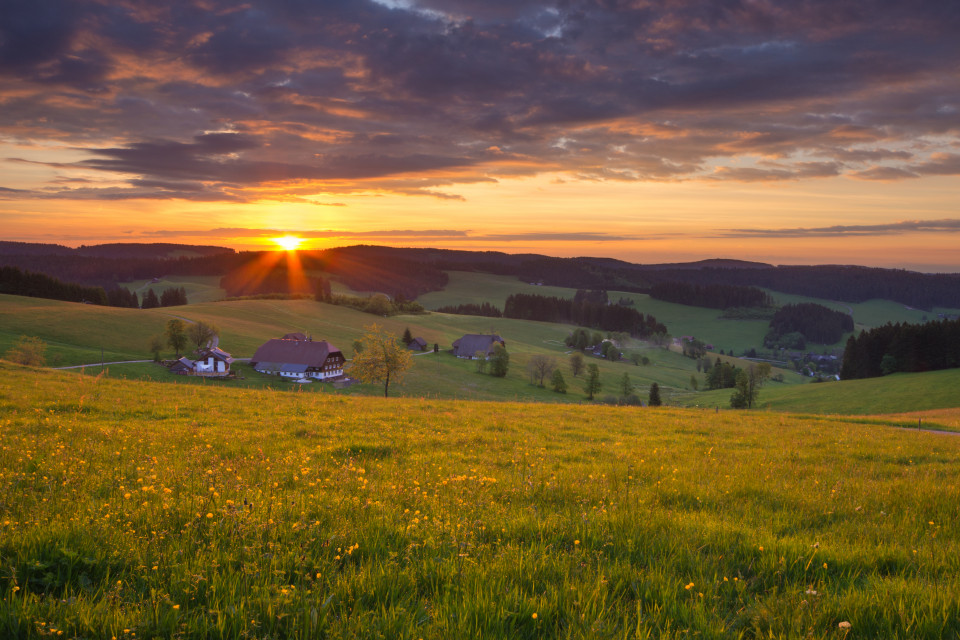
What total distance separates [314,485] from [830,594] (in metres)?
6.01

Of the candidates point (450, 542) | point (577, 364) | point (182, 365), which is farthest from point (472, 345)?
point (450, 542)

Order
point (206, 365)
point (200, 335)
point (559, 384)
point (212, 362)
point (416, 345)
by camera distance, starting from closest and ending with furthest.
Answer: point (206, 365), point (212, 362), point (200, 335), point (559, 384), point (416, 345)

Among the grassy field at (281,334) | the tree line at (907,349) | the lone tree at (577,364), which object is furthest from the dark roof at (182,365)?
the tree line at (907,349)

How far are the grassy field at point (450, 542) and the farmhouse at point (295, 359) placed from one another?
82831 millimetres

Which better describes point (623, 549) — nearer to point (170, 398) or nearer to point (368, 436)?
point (368, 436)

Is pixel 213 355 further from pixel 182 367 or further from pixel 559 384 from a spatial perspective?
pixel 559 384

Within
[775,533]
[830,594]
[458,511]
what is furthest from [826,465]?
[458,511]

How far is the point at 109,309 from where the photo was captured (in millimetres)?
106500

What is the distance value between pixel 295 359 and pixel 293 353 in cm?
144

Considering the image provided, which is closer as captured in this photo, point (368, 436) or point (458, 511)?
point (458, 511)

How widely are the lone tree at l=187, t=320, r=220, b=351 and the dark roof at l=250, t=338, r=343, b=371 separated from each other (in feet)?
31.3

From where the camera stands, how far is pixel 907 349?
94.2m

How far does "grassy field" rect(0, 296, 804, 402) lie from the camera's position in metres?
80.6

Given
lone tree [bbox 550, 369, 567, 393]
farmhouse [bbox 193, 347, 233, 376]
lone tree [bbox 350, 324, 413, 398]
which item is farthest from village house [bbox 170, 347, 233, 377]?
lone tree [bbox 550, 369, 567, 393]
